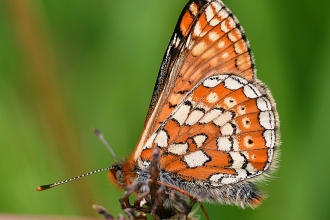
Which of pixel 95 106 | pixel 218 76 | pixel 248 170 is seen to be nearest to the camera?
pixel 248 170

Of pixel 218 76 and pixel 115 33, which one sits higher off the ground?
pixel 115 33

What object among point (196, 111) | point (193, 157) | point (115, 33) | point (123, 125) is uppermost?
point (115, 33)

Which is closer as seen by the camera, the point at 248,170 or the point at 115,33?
the point at 248,170

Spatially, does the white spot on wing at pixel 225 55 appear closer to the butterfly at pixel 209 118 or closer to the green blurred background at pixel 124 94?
the butterfly at pixel 209 118

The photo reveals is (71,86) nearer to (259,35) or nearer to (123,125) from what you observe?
(123,125)

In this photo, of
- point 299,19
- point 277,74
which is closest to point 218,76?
point 277,74

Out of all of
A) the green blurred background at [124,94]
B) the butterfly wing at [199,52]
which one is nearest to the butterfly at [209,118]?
the butterfly wing at [199,52]
